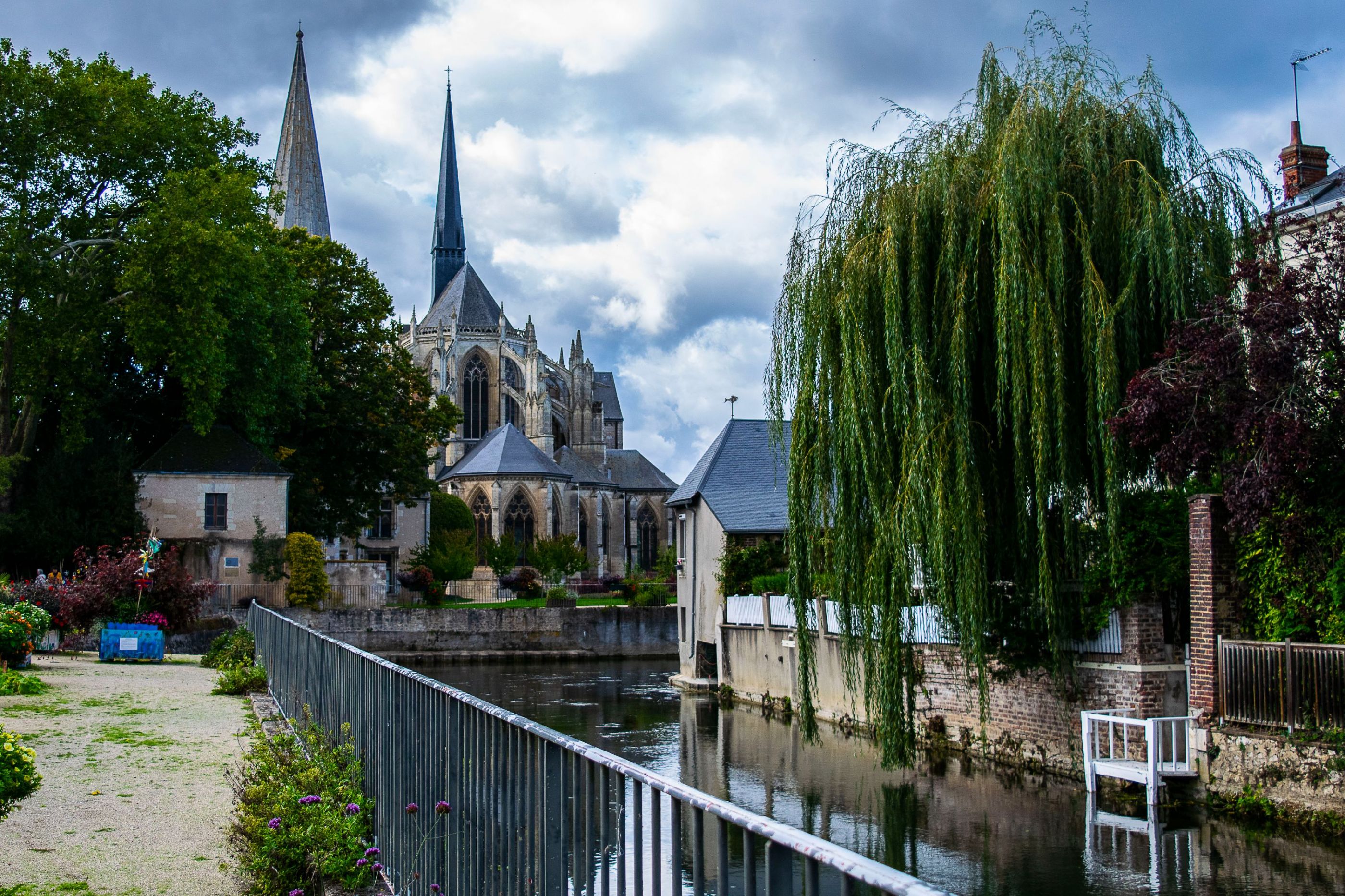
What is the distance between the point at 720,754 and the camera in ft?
57.7

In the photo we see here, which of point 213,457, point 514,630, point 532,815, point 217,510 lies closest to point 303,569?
point 217,510

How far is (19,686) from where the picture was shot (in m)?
14.1


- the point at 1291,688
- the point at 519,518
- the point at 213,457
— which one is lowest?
the point at 1291,688

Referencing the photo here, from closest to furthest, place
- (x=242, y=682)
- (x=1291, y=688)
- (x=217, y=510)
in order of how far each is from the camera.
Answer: (x=1291, y=688) < (x=242, y=682) < (x=217, y=510)

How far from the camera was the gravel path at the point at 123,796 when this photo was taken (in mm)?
6062

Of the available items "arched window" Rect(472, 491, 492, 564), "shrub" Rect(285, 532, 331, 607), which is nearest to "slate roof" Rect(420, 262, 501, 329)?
"arched window" Rect(472, 491, 492, 564)

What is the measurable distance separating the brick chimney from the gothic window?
55025mm

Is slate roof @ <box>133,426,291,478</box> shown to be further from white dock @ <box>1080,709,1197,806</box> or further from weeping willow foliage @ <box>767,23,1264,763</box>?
white dock @ <box>1080,709,1197,806</box>

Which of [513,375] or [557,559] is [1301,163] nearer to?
[557,559]

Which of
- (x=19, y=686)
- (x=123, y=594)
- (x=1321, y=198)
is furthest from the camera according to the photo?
(x=123, y=594)

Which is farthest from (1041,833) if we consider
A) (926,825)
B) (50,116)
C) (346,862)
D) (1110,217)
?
(50,116)

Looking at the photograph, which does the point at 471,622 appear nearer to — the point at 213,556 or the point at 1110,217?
the point at 213,556

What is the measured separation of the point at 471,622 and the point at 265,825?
3329cm

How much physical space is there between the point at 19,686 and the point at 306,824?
10.3 metres
